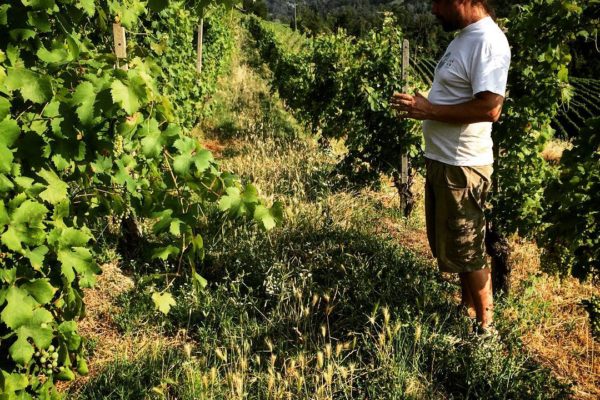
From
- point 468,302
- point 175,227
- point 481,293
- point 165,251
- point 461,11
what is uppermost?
point 461,11

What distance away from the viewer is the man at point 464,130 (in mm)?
2391

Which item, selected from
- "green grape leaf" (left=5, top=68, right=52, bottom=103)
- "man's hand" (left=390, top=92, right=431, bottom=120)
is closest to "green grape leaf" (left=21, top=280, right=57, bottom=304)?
"green grape leaf" (left=5, top=68, right=52, bottom=103)

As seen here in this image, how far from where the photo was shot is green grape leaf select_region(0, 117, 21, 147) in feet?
4.45

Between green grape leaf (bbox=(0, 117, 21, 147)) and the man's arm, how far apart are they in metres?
1.82

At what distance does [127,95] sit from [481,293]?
218 centimetres

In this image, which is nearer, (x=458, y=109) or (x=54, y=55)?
(x=54, y=55)

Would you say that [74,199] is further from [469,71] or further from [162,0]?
[469,71]

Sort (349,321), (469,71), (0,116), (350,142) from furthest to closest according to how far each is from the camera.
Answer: (350,142)
(349,321)
(469,71)
(0,116)

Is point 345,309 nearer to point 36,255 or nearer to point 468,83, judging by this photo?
point 468,83

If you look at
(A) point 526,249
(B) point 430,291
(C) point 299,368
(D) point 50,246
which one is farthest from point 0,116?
(A) point 526,249

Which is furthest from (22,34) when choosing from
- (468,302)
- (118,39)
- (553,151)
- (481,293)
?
(553,151)

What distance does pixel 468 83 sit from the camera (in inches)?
97.9

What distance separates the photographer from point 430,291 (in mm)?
3301

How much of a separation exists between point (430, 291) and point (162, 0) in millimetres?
2457
